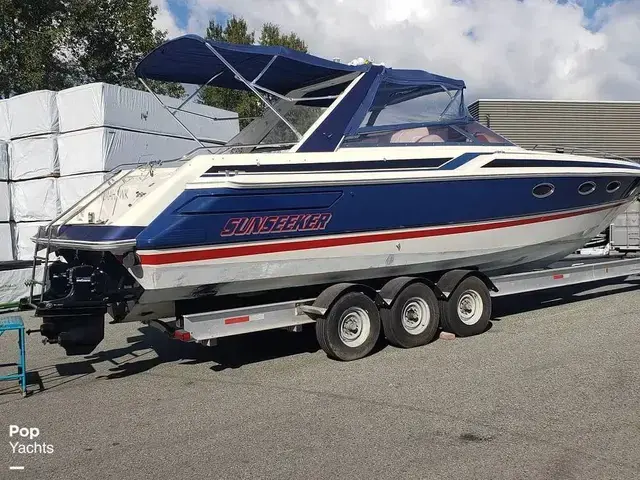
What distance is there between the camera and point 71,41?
19828mm

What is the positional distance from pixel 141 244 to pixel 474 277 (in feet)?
13.0

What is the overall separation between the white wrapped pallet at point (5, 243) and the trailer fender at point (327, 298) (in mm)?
7854

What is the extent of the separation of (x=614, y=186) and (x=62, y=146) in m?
9.25

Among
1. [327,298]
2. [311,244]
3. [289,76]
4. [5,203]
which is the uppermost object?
[289,76]

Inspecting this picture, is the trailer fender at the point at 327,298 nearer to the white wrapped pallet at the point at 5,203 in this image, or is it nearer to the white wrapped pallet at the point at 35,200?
the white wrapped pallet at the point at 35,200

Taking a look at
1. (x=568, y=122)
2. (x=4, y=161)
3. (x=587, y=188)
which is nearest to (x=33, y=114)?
(x=4, y=161)

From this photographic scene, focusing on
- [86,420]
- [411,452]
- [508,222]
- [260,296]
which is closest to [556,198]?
[508,222]

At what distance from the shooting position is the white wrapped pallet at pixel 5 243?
39.3ft

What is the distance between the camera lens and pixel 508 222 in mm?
7766

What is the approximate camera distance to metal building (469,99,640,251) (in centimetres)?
1972

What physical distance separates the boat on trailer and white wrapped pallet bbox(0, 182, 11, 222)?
605 cm

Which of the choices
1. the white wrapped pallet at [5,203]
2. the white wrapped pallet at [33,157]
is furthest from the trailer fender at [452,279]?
the white wrapped pallet at [5,203]

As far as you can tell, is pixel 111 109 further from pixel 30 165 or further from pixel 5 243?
pixel 5 243

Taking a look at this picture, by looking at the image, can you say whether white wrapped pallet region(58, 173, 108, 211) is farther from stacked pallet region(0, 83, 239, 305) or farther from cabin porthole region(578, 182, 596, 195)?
cabin porthole region(578, 182, 596, 195)
